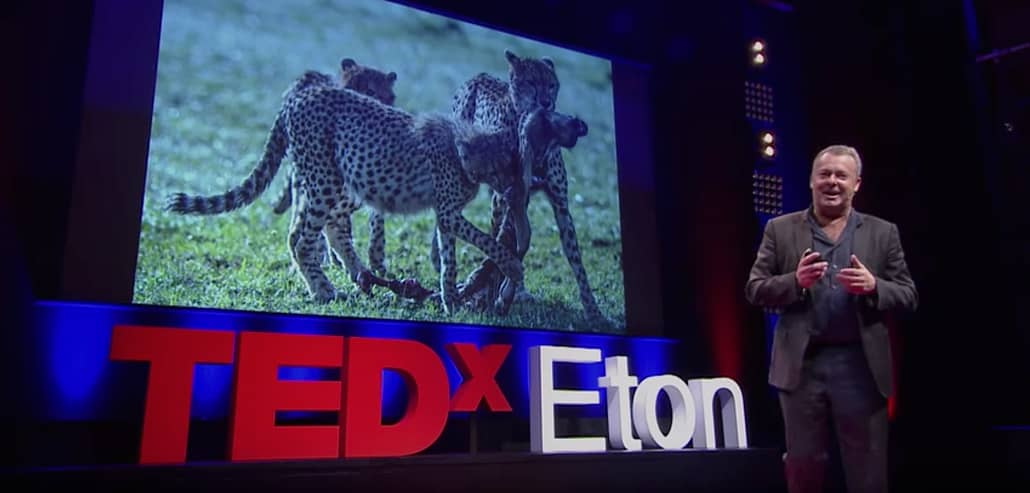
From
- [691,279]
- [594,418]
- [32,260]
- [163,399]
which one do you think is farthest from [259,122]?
[691,279]

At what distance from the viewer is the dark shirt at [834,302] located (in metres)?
1.91

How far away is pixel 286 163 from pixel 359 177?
1.34 feet

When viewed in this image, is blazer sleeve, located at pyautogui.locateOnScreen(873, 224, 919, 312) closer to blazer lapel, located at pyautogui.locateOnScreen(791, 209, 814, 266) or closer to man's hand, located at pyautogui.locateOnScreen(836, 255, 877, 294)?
man's hand, located at pyautogui.locateOnScreen(836, 255, 877, 294)

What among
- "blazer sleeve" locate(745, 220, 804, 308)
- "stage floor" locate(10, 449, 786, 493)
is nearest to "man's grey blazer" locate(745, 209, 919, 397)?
"blazer sleeve" locate(745, 220, 804, 308)

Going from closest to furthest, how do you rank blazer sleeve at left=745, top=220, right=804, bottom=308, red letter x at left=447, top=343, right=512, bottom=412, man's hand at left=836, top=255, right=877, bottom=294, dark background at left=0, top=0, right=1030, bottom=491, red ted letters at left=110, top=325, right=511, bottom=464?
man's hand at left=836, top=255, right=877, bottom=294, blazer sleeve at left=745, top=220, right=804, bottom=308, red ted letters at left=110, top=325, right=511, bottom=464, dark background at left=0, top=0, right=1030, bottom=491, red letter x at left=447, top=343, right=512, bottom=412

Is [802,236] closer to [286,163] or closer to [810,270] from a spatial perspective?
[810,270]

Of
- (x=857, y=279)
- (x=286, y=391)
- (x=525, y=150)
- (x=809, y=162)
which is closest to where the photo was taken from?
(x=857, y=279)

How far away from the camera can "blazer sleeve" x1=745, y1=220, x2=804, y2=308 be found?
192cm

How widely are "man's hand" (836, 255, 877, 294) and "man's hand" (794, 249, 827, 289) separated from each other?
5 cm

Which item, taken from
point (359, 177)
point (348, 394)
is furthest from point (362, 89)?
point (348, 394)

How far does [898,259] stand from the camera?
2.02 metres

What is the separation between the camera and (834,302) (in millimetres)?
1931

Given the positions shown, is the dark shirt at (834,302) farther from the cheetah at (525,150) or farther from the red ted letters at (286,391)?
the cheetah at (525,150)

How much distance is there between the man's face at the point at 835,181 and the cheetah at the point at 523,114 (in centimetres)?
284
